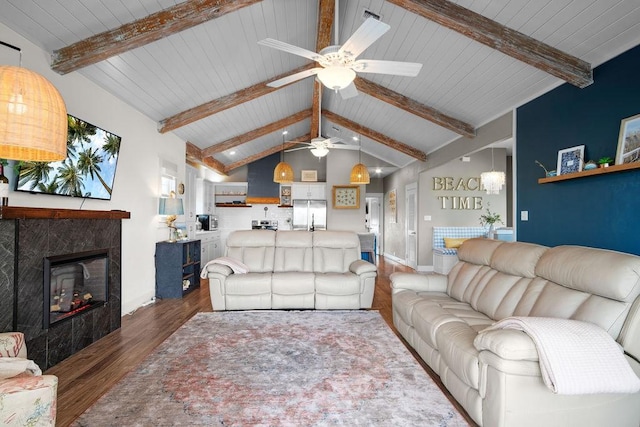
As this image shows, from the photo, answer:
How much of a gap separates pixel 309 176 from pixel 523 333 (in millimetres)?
8027

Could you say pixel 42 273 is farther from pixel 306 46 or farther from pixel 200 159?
pixel 200 159

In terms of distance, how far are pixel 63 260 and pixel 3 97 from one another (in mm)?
1765

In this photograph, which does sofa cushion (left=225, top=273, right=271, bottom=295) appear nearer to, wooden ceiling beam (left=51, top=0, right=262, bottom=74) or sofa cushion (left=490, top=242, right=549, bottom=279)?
sofa cushion (left=490, top=242, right=549, bottom=279)

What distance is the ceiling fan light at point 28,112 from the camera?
1.52 m

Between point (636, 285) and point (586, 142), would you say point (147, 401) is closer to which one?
point (636, 285)

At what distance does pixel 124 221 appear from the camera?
159 inches

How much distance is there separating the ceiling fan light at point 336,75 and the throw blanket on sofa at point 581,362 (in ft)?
7.49

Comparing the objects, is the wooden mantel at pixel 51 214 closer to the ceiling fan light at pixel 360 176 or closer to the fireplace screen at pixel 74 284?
the fireplace screen at pixel 74 284

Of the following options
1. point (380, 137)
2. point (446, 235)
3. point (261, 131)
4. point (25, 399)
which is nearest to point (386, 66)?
point (25, 399)

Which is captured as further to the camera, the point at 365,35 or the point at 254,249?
the point at 254,249

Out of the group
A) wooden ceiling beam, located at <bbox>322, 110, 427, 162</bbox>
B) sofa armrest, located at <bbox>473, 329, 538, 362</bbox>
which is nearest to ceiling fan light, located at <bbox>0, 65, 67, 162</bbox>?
sofa armrest, located at <bbox>473, 329, 538, 362</bbox>

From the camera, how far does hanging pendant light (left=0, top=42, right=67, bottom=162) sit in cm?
152

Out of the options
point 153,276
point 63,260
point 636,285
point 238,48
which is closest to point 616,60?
point 636,285

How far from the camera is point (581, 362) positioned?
151 cm
